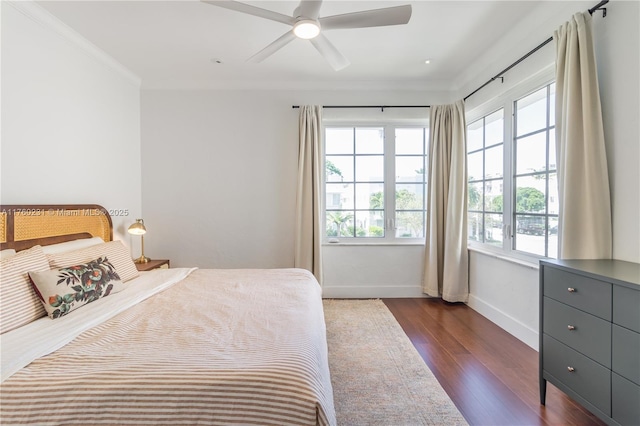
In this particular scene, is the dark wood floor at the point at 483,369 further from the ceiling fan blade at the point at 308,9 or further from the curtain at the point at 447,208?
the ceiling fan blade at the point at 308,9

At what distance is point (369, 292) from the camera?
359cm

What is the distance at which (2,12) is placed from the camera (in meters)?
1.91

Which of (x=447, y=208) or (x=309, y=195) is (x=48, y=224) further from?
(x=447, y=208)

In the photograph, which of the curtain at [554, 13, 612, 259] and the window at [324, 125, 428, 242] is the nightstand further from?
the curtain at [554, 13, 612, 259]

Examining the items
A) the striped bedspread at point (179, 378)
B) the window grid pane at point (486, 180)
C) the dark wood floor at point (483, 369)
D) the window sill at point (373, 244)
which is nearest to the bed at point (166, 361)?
the striped bedspread at point (179, 378)

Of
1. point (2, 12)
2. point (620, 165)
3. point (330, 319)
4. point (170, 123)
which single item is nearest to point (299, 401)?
point (330, 319)

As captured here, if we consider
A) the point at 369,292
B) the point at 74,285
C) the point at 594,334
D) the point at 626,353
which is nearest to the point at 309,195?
the point at 369,292

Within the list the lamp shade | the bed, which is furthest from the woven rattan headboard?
the lamp shade

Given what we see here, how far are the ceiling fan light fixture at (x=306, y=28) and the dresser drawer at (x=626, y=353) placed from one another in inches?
92.5

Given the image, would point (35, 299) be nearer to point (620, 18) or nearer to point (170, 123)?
point (170, 123)

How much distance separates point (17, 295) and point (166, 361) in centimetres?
109

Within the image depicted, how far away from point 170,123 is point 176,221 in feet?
4.05

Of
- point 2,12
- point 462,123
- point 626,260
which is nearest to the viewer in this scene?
point 626,260

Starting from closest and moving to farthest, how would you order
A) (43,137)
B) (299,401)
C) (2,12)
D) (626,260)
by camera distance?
(299,401) → (626,260) → (2,12) → (43,137)
